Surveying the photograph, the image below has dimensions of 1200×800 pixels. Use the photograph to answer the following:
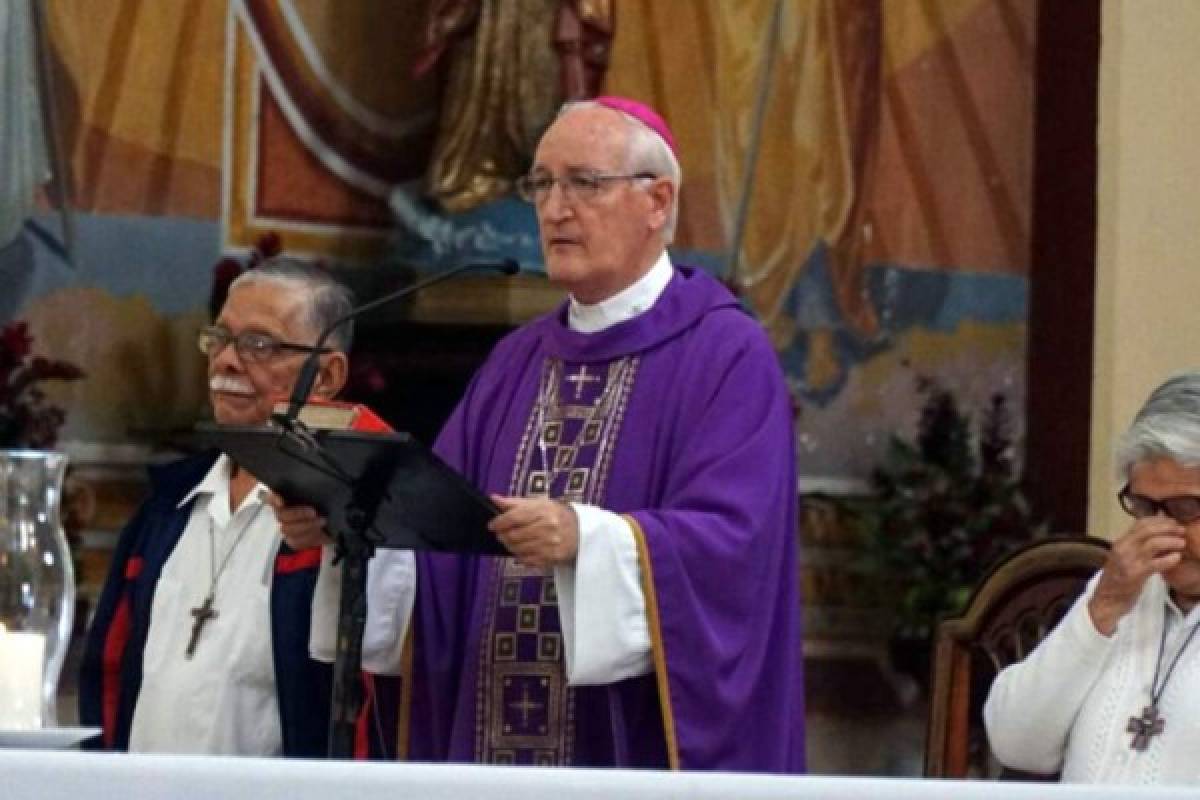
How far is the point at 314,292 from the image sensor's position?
16.1 ft

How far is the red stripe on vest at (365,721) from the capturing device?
4.71 metres

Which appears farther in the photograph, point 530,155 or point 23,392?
point 530,155

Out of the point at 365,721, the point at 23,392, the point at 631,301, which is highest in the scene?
the point at 631,301

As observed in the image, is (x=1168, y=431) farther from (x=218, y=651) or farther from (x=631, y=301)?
(x=218, y=651)

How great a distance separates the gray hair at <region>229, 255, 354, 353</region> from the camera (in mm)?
4891

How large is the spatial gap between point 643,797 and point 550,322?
2344mm

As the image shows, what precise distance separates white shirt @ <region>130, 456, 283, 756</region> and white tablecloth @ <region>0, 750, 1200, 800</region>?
2.14 metres

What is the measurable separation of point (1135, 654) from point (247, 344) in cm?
152

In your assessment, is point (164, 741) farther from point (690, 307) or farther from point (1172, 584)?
point (1172, 584)

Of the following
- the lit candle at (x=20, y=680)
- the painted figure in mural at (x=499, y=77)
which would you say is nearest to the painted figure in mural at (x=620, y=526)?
the lit candle at (x=20, y=680)

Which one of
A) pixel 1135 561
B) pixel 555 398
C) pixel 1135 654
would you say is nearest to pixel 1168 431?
pixel 1135 561

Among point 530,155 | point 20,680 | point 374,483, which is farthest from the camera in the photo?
point 530,155

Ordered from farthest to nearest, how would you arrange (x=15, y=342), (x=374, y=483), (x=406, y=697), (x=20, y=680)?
(x=15, y=342), (x=406, y=697), (x=374, y=483), (x=20, y=680)

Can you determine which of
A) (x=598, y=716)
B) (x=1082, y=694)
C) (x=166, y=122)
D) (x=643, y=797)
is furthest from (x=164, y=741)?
(x=166, y=122)
